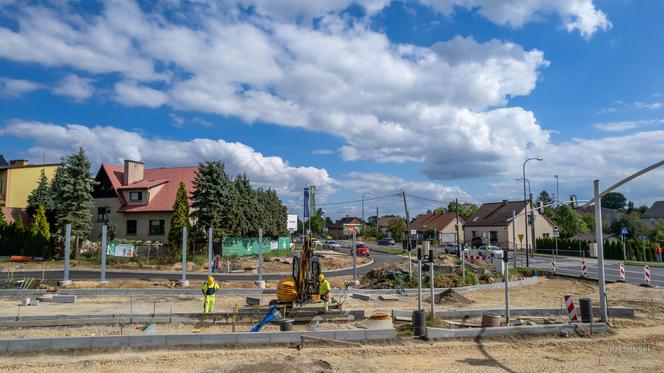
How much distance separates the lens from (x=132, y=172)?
165ft

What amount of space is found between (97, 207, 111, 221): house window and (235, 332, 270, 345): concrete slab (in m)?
41.6

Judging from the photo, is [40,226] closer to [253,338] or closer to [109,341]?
[109,341]

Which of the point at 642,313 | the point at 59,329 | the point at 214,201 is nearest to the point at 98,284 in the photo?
the point at 59,329

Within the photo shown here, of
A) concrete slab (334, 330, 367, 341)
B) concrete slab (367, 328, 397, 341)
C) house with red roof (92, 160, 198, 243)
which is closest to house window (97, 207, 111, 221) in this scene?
house with red roof (92, 160, 198, 243)

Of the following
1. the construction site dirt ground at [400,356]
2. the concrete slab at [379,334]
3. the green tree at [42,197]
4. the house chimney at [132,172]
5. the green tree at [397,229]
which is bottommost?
the construction site dirt ground at [400,356]

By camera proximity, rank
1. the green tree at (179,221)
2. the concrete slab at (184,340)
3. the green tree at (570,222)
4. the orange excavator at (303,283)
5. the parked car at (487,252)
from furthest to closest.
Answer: the green tree at (570,222), the green tree at (179,221), the parked car at (487,252), the orange excavator at (303,283), the concrete slab at (184,340)

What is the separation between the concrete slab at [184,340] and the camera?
12.4 metres

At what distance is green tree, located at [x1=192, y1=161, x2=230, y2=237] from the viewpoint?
41.2 m

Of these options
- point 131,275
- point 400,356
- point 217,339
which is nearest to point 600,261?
point 400,356

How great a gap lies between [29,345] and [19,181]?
167 ft

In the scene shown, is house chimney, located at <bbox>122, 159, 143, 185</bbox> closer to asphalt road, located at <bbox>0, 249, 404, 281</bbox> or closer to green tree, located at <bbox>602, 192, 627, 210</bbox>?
asphalt road, located at <bbox>0, 249, 404, 281</bbox>

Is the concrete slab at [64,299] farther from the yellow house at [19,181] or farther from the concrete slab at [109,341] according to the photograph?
the yellow house at [19,181]

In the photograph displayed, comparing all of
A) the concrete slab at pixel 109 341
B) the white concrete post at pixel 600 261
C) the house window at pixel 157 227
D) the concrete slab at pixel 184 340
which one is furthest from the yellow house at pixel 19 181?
the white concrete post at pixel 600 261

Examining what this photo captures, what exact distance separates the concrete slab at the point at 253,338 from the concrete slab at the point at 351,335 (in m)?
1.92
